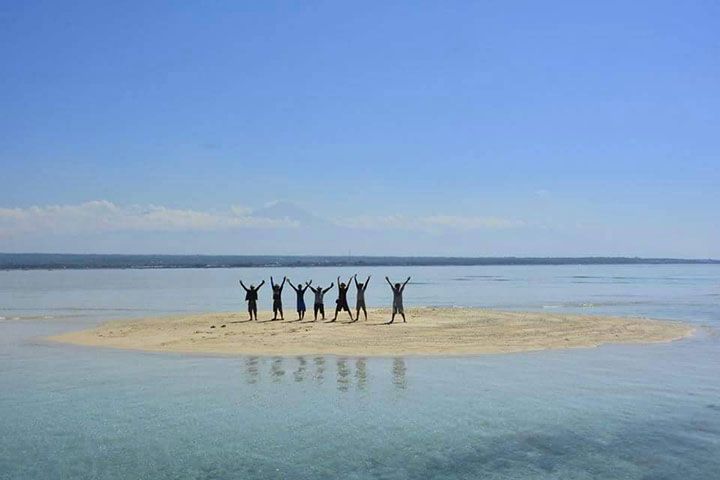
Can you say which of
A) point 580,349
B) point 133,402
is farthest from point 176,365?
point 580,349

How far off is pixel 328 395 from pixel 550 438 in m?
6.28

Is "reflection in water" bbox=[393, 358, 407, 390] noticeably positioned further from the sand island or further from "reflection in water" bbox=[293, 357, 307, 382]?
"reflection in water" bbox=[293, 357, 307, 382]

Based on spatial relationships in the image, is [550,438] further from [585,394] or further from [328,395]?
[328,395]

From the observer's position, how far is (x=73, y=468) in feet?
42.2

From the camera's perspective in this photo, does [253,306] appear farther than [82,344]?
Yes

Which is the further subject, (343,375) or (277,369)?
(277,369)

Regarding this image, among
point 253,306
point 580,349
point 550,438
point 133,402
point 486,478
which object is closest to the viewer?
point 486,478

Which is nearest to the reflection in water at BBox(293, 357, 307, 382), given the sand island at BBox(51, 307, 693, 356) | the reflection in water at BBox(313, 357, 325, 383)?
the reflection in water at BBox(313, 357, 325, 383)

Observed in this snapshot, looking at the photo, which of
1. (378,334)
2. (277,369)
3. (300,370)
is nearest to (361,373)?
(300,370)

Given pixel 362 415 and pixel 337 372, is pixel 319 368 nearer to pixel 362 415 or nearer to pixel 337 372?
pixel 337 372

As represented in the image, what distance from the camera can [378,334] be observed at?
31297mm

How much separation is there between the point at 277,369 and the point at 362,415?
22.6ft

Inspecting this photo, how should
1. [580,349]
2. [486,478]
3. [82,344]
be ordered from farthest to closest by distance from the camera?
[82,344], [580,349], [486,478]

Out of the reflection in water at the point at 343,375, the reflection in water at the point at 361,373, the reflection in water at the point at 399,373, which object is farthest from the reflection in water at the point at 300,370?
the reflection in water at the point at 399,373
